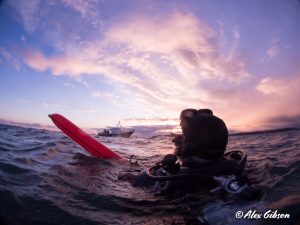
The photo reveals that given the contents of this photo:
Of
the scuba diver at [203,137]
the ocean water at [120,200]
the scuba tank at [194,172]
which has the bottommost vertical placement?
the ocean water at [120,200]

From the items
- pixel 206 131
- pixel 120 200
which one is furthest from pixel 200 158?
pixel 120 200

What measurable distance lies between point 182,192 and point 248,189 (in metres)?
1.40

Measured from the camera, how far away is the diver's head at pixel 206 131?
4449mm

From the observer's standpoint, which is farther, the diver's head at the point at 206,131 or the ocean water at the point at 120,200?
the diver's head at the point at 206,131

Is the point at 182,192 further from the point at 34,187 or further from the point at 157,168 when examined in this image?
the point at 34,187

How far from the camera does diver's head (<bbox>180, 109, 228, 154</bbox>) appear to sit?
4.45 m

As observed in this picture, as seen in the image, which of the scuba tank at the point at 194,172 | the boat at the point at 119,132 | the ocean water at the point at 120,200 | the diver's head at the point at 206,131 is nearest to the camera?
the ocean water at the point at 120,200

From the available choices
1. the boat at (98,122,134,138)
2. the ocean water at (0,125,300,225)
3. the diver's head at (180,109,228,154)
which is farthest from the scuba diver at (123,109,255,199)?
the boat at (98,122,134,138)

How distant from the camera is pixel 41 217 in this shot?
365cm

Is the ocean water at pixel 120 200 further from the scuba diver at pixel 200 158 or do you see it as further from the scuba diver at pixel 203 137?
the scuba diver at pixel 203 137

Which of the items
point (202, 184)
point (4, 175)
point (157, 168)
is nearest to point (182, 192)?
point (202, 184)

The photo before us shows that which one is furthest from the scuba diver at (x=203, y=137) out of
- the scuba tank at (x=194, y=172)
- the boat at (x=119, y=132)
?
the boat at (x=119, y=132)

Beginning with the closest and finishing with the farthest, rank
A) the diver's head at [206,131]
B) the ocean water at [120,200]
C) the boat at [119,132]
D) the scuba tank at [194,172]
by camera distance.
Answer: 1. the ocean water at [120,200]
2. the scuba tank at [194,172]
3. the diver's head at [206,131]
4. the boat at [119,132]

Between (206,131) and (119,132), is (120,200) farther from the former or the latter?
(119,132)
